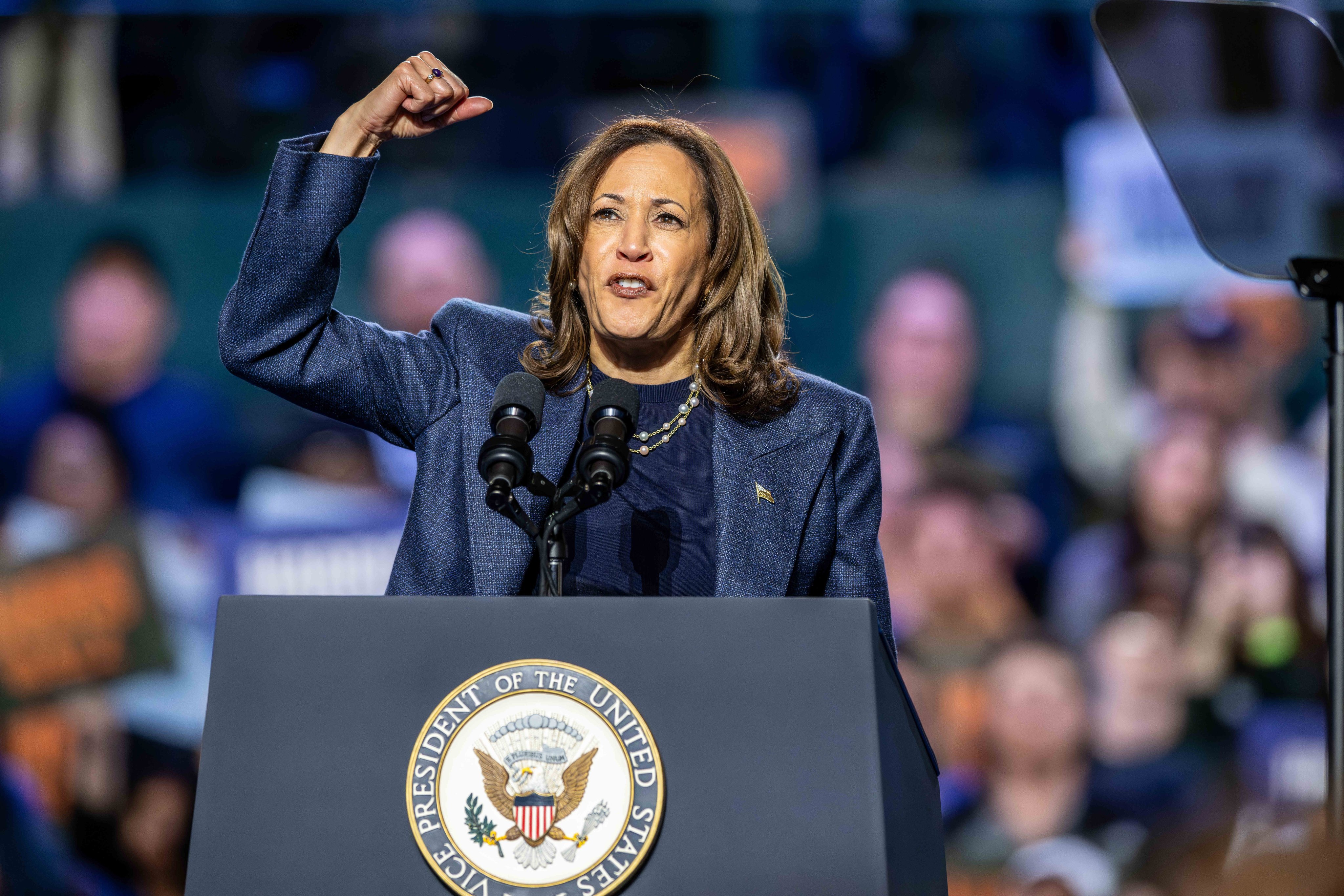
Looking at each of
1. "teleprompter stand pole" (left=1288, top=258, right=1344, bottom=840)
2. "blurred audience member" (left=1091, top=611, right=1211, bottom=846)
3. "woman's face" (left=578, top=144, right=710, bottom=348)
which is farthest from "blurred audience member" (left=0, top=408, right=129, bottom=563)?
"teleprompter stand pole" (left=1288, top=258, right=1344, bottom=840)

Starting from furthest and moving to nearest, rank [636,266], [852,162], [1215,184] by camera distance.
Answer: [852,162] → [1215,184] → [636,266]

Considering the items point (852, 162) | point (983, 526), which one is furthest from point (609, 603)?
point (852, 162)

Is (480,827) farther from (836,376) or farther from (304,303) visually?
(836,376)

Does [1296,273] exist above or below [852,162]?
below

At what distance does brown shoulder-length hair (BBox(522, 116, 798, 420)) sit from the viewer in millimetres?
1851

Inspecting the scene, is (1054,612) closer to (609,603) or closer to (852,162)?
(852,162)

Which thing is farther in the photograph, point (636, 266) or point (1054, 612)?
point (1054, 612)

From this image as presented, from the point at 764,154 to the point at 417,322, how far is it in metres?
1.25

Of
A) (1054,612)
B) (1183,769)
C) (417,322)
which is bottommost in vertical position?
(1183,769)

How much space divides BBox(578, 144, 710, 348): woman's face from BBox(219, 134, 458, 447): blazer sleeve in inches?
12.5

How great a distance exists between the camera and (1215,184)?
384cm

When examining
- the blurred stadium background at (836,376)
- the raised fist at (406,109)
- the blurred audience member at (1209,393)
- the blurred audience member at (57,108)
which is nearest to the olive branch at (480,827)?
the raised fist at (406,109)

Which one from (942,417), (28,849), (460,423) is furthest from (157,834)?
(460,423)

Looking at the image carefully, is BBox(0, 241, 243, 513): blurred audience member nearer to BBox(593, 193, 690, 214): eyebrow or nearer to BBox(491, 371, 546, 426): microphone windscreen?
BBox(593, 193, 690, 214): eyebrow
